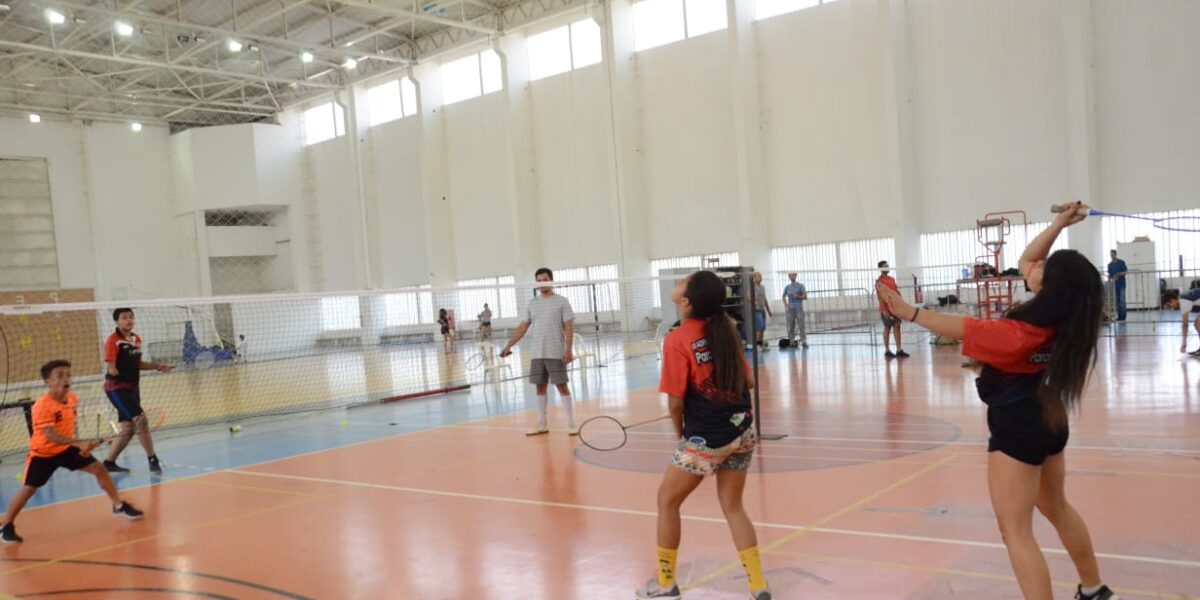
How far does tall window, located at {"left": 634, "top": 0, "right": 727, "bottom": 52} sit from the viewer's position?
94.5 ft

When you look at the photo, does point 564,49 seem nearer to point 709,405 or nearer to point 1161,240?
point 1161,240

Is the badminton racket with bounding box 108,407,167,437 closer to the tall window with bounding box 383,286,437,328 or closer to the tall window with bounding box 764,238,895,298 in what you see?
the tall window with bounding box 764,238,895,298

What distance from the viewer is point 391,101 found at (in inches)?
1533

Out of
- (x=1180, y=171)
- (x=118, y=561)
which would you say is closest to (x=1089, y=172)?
(x=1180, y=171)

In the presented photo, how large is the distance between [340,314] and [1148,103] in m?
32.6

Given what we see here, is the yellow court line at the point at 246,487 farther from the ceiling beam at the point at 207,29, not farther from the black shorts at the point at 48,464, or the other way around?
the ceiling beam at the point at 207,29

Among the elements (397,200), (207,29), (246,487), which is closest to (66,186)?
(397,200)

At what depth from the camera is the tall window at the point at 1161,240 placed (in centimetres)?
2180

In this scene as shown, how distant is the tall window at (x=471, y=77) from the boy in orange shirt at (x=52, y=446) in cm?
2785

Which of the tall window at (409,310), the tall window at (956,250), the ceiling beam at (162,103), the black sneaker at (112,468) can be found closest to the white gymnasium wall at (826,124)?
the tall window at (956,250)

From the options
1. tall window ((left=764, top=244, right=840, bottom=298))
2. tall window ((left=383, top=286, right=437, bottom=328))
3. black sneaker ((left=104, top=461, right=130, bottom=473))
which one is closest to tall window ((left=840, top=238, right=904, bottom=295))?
tall window ((left=764, top=244, right=840, bottom=298))

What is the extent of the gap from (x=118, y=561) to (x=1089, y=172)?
23.4 metres

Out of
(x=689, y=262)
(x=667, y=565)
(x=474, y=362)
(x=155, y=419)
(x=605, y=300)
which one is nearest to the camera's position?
(x=667, y=565)

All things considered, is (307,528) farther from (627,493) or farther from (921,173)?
(921,173)
